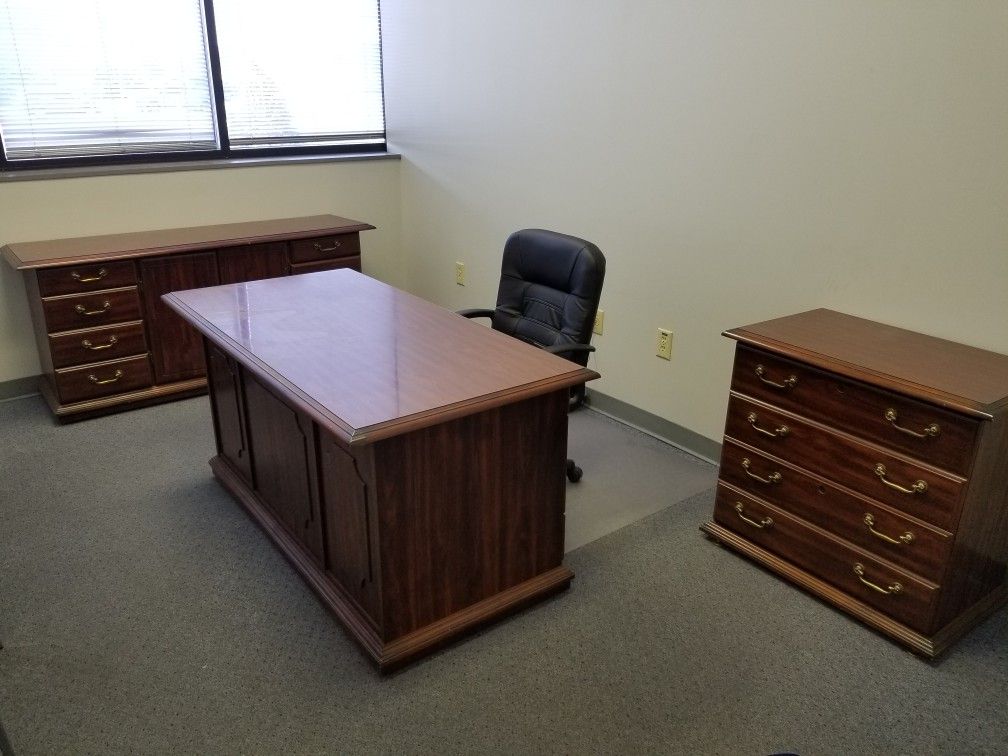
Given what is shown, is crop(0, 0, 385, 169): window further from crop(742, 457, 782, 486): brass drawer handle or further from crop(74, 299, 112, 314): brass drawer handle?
crop(742, 457, 782, 486): brass drawer handle

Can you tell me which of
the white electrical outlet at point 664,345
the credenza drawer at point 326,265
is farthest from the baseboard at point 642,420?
the credenza drawer at point 326,265

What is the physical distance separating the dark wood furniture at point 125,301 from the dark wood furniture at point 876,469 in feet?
8.15

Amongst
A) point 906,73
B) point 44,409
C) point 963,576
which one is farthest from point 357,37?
point 963,576

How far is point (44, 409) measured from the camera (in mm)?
3539

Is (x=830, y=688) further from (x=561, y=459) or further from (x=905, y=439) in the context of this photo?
(x=561, y=459)

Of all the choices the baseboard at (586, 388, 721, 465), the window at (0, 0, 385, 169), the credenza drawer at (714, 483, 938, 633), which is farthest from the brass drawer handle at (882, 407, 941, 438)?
the window at (0, 0, 385, 169)

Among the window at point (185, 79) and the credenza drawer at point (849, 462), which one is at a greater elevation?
the window at point (185, 79)

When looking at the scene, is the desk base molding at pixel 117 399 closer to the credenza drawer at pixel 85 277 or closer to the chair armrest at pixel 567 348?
the credenza drawer at pixel 85 277

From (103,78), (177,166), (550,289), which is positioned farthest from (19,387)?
(550,289)

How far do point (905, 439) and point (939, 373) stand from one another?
0.21 m

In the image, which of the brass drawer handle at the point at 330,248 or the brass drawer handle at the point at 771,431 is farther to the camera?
→ the brass drawer handle at the point at 330,248

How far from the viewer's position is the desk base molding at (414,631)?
6.47 feet

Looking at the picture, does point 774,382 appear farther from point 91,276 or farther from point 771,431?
point 91,276

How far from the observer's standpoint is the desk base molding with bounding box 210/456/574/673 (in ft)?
6.47
